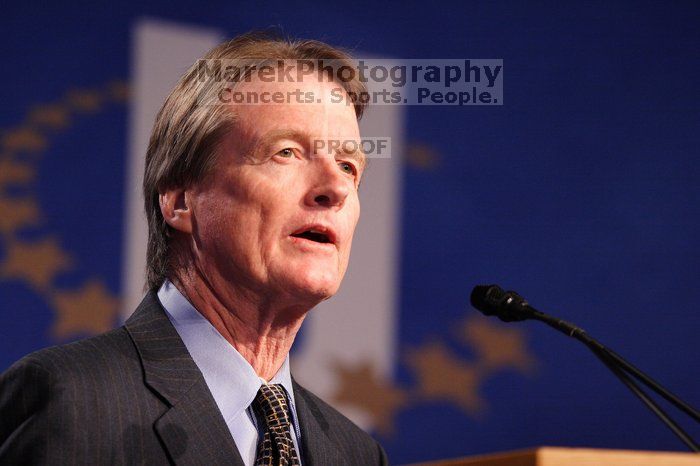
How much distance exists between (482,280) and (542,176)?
1.28ft

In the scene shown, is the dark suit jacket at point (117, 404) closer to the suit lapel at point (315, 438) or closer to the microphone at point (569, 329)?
the suit lapel at point (315, 438)

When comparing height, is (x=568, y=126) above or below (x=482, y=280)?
above

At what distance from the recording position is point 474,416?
279cm

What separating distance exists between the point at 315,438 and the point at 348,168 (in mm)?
511

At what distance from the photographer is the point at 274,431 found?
1.57m

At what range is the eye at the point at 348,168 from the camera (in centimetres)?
176

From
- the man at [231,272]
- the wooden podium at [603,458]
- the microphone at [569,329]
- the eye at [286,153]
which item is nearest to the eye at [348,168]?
the man at [231,272]

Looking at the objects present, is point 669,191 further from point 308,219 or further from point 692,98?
point 308,219

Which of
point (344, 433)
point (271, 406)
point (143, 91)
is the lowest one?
point (344, 433)

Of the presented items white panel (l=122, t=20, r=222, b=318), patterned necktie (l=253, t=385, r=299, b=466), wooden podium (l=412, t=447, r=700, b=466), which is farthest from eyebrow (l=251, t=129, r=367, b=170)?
white panel (l=122, t=20, r=222, b=318)

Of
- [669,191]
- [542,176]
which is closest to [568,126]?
[542,176]

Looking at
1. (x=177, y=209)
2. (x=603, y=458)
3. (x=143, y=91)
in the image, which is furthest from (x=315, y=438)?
Result: (x=143, y=91)

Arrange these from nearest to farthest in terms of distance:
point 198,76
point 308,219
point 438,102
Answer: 1. point 308,219
2. point 198,76
3. point 438,102

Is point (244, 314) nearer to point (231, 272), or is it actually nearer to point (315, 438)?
point (231, 272)
